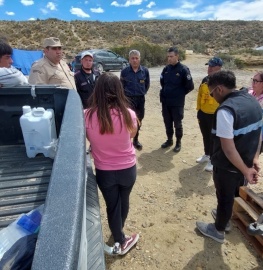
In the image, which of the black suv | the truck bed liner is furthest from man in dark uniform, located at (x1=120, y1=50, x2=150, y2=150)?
the black suv

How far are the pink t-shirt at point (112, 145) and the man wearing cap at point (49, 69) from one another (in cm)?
154

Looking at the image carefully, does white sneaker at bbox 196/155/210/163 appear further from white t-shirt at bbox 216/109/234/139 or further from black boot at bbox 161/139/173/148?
white t-shirt at bbox 216/109/234/139

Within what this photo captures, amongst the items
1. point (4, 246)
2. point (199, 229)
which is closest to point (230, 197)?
point (199, 229)

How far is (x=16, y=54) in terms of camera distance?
41.7ft

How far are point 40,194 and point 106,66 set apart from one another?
670 inches

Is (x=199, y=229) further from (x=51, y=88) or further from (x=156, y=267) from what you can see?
(x=51, y=88)

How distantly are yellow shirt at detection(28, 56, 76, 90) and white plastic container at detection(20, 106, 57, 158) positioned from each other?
43.5 inches

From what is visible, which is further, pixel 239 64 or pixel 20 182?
pixel 239 64

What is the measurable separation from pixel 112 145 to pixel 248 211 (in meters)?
1.74

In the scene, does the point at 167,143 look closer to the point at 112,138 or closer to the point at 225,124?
the point at 225,124

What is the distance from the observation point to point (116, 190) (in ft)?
7.52

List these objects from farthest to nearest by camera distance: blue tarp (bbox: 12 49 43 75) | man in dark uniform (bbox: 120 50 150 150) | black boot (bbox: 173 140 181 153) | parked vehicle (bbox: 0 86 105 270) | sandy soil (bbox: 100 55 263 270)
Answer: blue tarp (bbox: 12 49 43 75), black boot (bbox: 173 140 181 153), man in dark uniform (bbox: 120 50 150 150), sandy soil (bbox: 100 55 263 270), parked vehicle (bbox: 0 86 105 270)

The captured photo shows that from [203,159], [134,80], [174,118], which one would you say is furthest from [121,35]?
[203,159]

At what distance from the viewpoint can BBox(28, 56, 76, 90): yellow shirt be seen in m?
3.37
